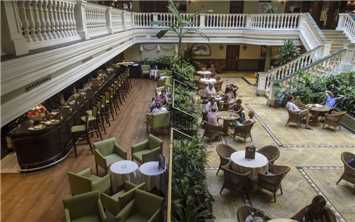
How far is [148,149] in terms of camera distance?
636 cm

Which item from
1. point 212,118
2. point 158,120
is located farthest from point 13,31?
point 212,118

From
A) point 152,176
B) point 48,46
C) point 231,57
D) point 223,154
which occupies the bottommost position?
point 223,154

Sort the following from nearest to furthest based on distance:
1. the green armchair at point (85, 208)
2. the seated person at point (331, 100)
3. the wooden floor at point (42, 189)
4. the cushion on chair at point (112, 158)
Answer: the green armchair at point (85, 208) → the wooden floor at point (42, 189) → the cushion on chair at point (112, 158) → the seated person at point (331, 100)

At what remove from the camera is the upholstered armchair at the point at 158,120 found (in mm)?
7965

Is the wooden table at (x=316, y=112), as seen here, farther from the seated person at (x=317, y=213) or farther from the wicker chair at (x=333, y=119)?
the seated person at (x=317, y=213)

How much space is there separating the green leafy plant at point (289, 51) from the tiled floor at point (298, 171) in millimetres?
4004

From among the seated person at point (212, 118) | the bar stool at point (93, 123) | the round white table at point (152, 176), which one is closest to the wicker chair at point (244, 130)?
the seated person at point (212, 118)

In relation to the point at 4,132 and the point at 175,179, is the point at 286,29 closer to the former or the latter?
the point at 175,179

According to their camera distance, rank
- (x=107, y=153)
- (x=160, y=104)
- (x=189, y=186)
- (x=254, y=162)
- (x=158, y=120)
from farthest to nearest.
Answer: (x=160, y=104) → (x=158, y=120) → (x=107, y=153) → (x=254, y=162) → (x=189, y=186)

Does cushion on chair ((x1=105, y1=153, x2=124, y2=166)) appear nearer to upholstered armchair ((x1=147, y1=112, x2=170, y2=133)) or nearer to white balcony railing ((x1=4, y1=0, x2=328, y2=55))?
upholstered armchair ((x1=147, y1=112, x2=170, y2=133))

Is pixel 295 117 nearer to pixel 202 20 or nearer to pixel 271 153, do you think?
pixel 271 153

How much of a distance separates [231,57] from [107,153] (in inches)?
578

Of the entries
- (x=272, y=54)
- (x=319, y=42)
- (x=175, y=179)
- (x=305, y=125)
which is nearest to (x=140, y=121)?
(x=175, y=179)

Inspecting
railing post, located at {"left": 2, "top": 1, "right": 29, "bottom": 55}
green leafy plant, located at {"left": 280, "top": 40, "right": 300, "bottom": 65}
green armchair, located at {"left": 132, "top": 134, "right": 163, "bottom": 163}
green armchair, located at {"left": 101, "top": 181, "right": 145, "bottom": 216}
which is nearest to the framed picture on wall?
green leafy plant, located at {"left": 280, "top": 40, "right": 300, "bottom": 65}
